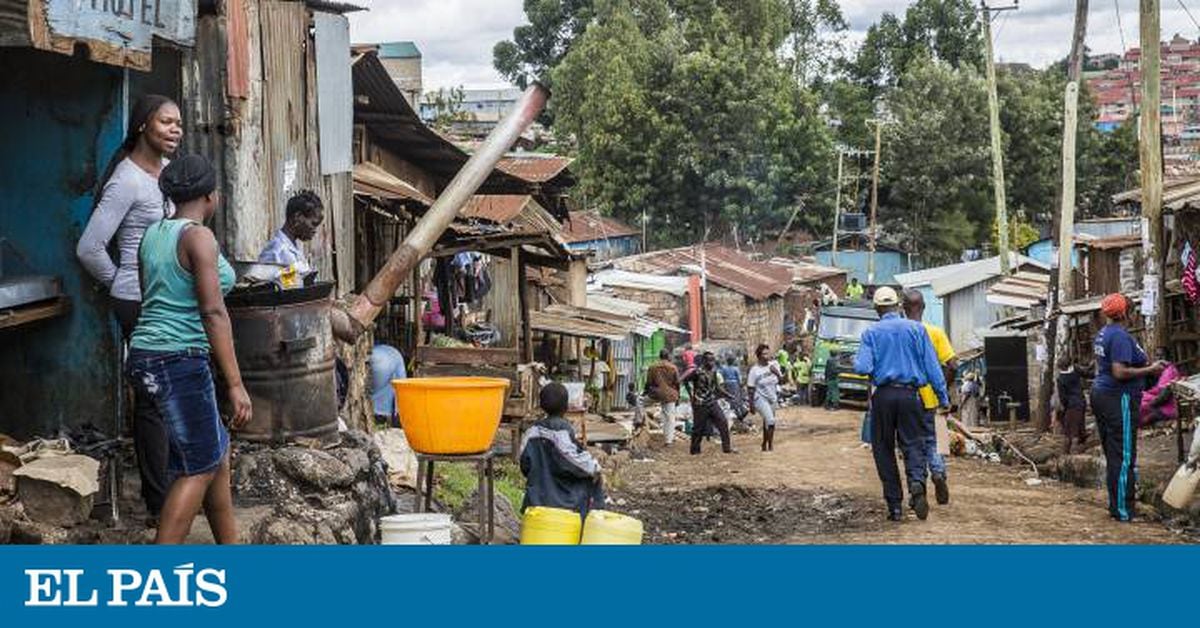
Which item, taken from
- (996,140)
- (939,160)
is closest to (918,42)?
(939,160)

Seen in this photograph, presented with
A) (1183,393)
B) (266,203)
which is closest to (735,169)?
(1183,393)

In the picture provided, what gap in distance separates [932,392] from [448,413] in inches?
204

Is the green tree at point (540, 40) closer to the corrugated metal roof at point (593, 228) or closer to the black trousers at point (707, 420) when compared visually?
the corrugated metal roof at point (593, 228)

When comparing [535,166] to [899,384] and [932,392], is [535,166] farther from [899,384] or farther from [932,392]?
[899,384]

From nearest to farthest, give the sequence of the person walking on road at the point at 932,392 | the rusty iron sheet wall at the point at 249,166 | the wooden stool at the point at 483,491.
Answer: the wooden stool at the point at 483,491
the rusty iron sheet wall at the point at 249,166
the person walking on road at the point at 932,392

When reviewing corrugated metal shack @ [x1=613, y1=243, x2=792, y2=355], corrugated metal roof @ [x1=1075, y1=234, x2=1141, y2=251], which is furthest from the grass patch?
corrugated metal shack @ [x1=613, y1=243, x2=792, y2=355]

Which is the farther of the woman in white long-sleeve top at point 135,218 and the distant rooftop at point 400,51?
the distant rooftop at point 400,51

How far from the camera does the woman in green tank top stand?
6.02 metres

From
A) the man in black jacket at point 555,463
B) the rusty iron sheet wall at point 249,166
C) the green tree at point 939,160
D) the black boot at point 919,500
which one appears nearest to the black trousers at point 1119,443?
the black boot at point 919,500

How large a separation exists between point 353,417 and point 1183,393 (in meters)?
6.35

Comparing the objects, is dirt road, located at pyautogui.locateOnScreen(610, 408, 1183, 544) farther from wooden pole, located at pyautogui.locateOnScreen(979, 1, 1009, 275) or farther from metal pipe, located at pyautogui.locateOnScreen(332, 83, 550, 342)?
wooden pole, located at pyautogui.locateOnScreen(979, 1, 1009, 275)

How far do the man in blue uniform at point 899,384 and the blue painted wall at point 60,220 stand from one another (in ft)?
17.7

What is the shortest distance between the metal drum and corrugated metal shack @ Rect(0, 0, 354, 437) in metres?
0.69

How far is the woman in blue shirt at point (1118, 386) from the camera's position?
11.4 m
